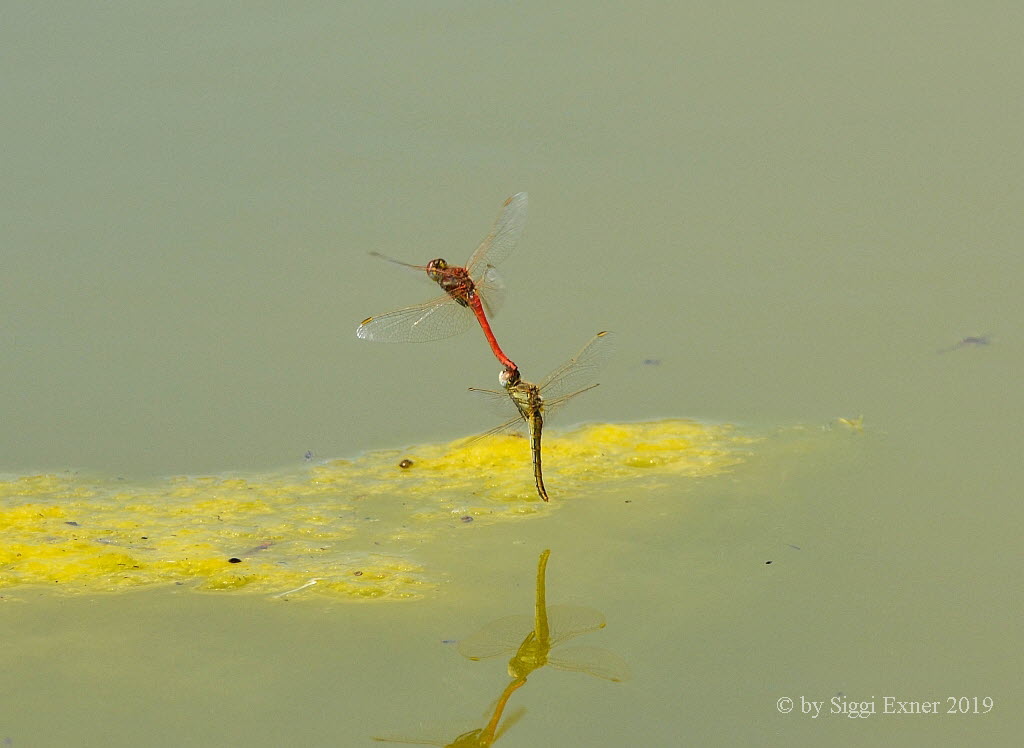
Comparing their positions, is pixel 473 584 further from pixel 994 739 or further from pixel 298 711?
pixel 994 739

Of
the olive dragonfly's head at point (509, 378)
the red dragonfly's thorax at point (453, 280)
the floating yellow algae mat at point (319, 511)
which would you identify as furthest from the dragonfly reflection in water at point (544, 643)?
the red dragonfly's thorax at point (453, 280)

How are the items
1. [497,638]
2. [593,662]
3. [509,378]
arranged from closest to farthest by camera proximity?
[593,662]
[497,638]
[509,378]

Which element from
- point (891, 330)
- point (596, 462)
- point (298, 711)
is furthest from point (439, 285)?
point (891, 330)

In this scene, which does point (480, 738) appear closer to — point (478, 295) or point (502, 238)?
point (478, 295)

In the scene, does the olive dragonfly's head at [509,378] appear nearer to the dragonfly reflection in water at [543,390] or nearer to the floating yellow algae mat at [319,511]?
the dragonfly reflection in water at [543,390]

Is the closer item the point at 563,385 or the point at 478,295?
the point at 563,385

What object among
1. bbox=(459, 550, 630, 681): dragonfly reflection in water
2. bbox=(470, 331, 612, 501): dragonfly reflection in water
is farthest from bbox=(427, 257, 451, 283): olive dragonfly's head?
bbox=(459, 550, 630, 681): dragonfly reflection in water

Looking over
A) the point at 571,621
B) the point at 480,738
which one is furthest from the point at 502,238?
the point at 480,738

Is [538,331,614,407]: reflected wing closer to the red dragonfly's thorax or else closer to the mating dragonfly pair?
the mating dragonfly pair
